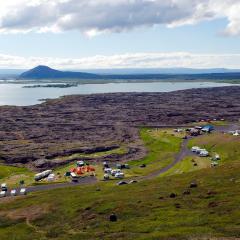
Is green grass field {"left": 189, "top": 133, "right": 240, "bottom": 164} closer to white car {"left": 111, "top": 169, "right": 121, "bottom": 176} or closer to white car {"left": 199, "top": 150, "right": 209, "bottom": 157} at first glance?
white car {"left": 199, "top": 150, "right": 209, "bottom": 157}

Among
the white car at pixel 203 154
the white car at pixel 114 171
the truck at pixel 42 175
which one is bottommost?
the truck at pixel 42 175

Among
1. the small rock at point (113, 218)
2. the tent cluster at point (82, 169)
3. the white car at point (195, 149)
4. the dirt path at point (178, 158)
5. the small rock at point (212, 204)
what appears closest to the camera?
the small rock at point (113, 218)

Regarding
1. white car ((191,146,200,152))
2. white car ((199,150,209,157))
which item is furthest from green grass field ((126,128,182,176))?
white car ((199,150,209,157))

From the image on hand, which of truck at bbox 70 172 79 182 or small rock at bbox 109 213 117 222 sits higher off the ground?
small rock at bbox 109 213 117 222

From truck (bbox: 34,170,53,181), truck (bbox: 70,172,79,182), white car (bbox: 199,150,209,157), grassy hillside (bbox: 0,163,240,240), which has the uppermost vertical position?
grassy hillside (bbox: 0,163,240,240)

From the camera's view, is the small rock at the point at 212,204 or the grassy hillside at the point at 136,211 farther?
the small rock at the point at 212,204

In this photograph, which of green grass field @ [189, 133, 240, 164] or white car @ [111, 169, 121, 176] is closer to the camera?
white car @ [111, 169, 121, 176]

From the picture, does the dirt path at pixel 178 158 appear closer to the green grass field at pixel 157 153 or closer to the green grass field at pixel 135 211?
the green grass field at pixel 157 153

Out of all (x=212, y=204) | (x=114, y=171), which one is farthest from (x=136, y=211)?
(x=114, y=171)

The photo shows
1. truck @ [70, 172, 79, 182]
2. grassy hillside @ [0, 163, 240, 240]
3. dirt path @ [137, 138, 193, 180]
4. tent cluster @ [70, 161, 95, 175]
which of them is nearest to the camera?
grassy hillside @ [0, 163, 240, 240]

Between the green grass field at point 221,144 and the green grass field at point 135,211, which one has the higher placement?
the green grass field at point 135,211

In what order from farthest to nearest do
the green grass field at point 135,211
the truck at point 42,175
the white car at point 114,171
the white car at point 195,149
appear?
the white car at point 195,149
the truck at point 42,175
the white car at point 114,171
the green grass field at point 135,211

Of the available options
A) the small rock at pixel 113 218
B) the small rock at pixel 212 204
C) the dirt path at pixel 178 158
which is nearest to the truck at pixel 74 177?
the dirt path at pixel 178 158
